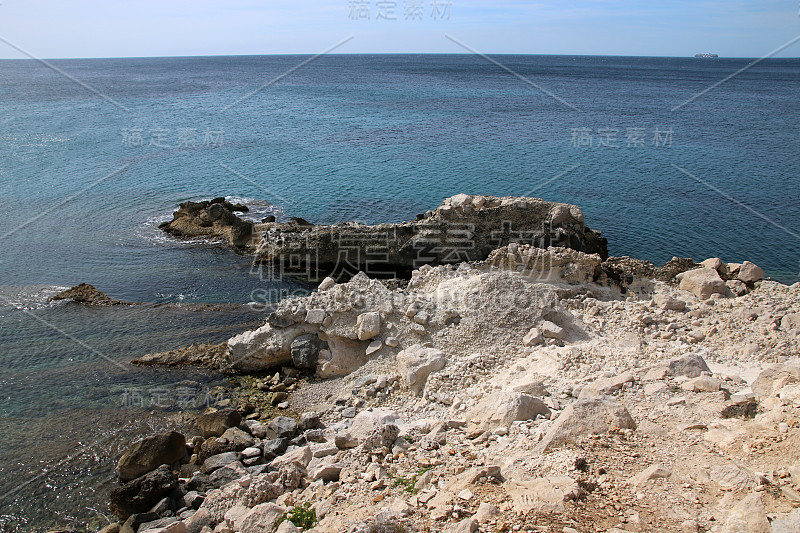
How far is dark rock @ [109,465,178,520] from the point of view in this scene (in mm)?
9602

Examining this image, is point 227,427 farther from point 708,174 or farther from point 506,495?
point 708,174

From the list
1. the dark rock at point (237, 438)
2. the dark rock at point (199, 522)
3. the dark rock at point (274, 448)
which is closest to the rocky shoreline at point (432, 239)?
the dark rock at point (237, 438)

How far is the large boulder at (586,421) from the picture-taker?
8.24 m

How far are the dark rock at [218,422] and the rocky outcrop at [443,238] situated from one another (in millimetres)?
9314

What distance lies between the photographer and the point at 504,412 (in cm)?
949

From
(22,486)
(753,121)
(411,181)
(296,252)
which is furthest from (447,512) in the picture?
(753,121)

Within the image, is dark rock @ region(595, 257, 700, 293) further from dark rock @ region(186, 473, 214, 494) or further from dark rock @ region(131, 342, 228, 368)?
dark rock @ region(186, 473, 214, 494)

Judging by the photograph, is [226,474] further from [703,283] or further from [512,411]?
[703,283]

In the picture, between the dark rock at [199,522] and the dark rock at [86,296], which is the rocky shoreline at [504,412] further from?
the dark rock at [86,296]

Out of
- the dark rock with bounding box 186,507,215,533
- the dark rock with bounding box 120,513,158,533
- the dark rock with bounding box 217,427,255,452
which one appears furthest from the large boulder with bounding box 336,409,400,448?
the dark rock with bounding box 120,513,158,533

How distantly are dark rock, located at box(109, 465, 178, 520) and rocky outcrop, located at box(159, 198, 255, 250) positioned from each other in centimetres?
1414

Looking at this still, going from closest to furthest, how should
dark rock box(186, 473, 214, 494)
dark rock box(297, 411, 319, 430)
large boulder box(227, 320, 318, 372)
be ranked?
dark rock box(186, 473, 214, 494) < dark rock box(297, 411, 319, 430) < large boulder box(227, 320, 318, 372)

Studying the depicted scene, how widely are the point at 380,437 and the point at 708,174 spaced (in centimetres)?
3181

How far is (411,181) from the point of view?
31.6m
